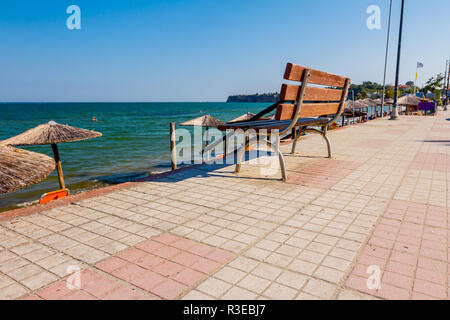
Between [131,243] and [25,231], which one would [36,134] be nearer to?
[25,231]

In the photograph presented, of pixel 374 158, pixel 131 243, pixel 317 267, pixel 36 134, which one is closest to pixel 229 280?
pixel 317 267

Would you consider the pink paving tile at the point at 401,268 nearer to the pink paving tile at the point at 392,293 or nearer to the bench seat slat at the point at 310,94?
the pink paving tile at the point at 392,293

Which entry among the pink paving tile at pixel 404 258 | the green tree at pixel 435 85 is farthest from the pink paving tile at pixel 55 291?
the green tree at pixel 435 85

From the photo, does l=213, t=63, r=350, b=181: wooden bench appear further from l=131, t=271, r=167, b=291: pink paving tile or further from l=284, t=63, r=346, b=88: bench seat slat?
l=131, t=271, r=167, b=291: pink paving tile

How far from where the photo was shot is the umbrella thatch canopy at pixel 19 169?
2.37 meters

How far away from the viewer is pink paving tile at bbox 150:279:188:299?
2.24 meters

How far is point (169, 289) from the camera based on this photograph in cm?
231

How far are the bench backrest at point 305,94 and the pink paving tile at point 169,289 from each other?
10.1 feet

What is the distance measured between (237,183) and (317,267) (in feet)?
9.01

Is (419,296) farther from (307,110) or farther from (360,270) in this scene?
(307,110)

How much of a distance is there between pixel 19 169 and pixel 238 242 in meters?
2.10

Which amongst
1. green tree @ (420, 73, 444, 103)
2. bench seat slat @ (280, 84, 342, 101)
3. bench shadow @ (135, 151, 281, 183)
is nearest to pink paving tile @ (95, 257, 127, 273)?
bench shadow @ (135, 151, 281, 183)

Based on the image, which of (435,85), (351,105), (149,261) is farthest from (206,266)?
(435,85)

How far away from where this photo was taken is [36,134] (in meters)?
7.35
